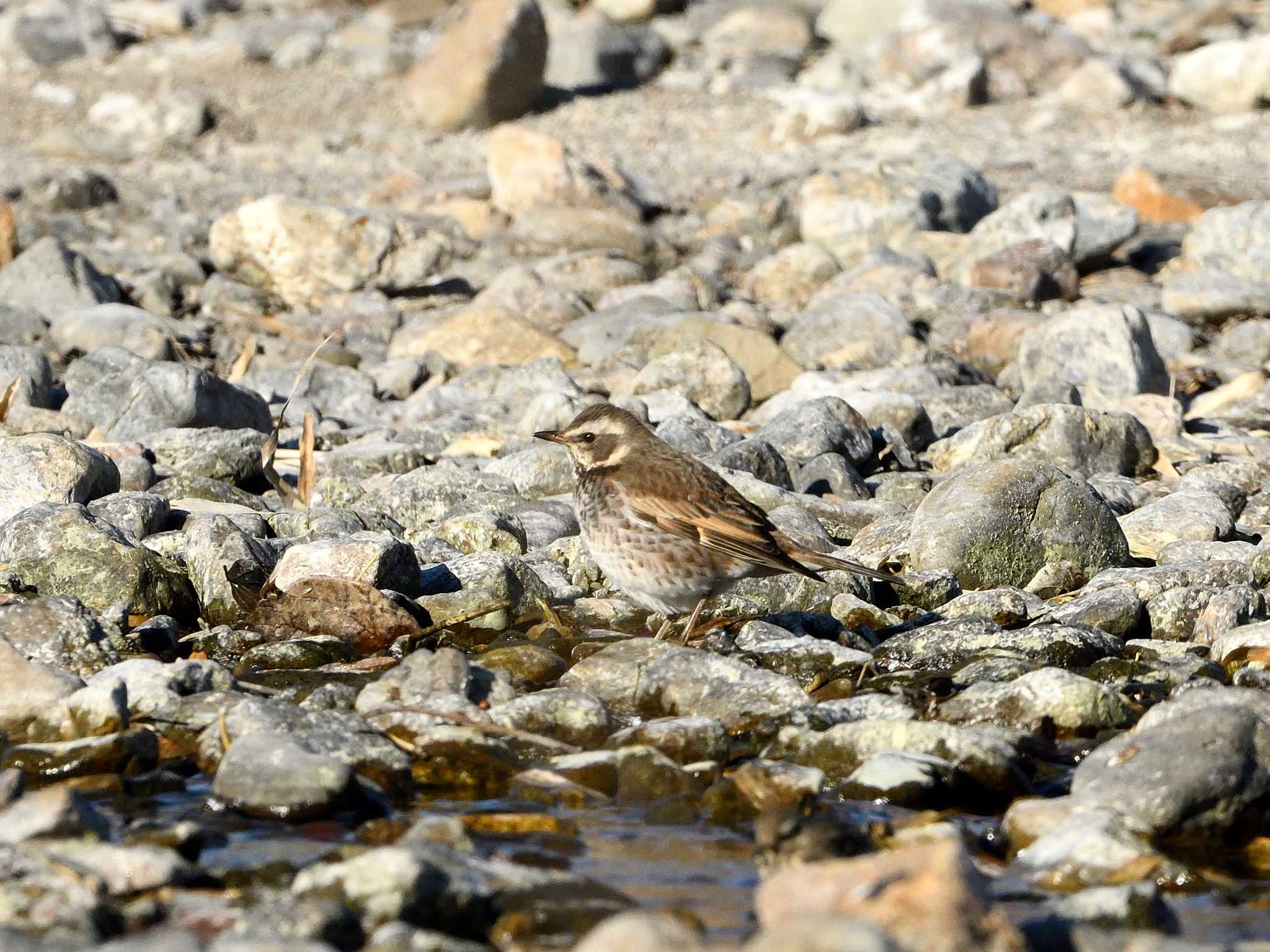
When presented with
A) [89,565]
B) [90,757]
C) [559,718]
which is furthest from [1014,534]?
[90,757]

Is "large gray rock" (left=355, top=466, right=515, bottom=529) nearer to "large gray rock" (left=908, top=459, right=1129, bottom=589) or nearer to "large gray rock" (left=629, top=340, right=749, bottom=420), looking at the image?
"large gray rock" (left=629, top=340, right=749, bottom=420)

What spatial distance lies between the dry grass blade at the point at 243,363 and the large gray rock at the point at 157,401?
1643 mm

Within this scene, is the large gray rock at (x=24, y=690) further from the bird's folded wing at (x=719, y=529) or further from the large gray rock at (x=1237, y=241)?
the large gray rock at (x=1237, y=241)

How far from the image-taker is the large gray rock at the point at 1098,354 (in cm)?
1297

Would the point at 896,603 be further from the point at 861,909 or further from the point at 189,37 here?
the point at 189,37

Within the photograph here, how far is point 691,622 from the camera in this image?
804 centimetres

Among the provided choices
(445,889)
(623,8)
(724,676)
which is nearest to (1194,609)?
(724,676)

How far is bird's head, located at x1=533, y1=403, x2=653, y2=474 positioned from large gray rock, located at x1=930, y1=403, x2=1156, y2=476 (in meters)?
3.17

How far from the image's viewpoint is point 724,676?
7.02 meters

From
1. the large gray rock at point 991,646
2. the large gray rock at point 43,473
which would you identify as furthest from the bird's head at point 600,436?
the large gray rock at point 43,473

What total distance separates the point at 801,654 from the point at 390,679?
1.87m

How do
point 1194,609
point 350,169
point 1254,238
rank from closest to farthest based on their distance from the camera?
point 1194,609, point 1254,238, point 350,169

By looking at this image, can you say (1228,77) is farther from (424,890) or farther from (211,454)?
(424,890)

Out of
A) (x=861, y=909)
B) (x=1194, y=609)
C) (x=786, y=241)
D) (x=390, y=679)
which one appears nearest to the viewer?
(x=861, y=909)
